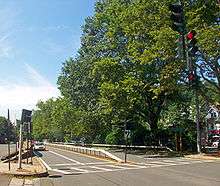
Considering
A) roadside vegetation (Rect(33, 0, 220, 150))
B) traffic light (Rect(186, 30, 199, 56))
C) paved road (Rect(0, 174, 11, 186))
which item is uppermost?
roadside vegetation (Rect(33, 0, 220, 150))

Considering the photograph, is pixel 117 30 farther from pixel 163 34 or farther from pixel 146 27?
pixel 163 34

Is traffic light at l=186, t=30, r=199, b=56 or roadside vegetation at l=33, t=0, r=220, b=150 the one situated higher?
roadside vegetation at l=33, t=0, r=220, b=150

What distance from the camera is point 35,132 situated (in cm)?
16050

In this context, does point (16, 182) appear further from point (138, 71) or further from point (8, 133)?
point (138, 71)

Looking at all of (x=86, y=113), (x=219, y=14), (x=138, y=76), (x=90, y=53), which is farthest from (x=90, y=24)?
(x=219, y=14)

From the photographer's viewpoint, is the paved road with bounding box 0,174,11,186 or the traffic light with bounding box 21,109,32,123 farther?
the traffic light with bounding box 21,109,32,123

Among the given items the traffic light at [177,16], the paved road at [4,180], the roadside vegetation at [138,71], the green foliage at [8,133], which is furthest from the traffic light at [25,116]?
the roadside vegetation at [138,71]

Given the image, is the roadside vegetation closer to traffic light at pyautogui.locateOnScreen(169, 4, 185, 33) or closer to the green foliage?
the green foliage

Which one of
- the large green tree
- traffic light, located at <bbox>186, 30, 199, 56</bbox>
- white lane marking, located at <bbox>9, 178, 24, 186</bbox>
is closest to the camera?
traffic light, located at <bbox>186, 30, 199, 56</bbox>

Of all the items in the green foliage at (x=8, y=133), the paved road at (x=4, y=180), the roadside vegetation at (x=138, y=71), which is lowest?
the paved road at (x=4, y=180)

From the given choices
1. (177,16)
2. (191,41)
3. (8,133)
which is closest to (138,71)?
(8,133)

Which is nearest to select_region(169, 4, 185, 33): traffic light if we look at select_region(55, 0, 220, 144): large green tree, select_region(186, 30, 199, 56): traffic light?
select_region(186, 30, 199, 56): traffic light

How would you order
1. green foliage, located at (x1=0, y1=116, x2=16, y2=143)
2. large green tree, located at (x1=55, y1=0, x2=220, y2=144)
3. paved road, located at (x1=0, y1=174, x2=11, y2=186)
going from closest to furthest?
paved road, located at (x1=0, y1=174, x2=11, y2=186) < green foliage, located at (x1=0, y1=116, x2=16, y2=143) < large green tree, located at (x1=55, y1=0, x2=220, y2=144)

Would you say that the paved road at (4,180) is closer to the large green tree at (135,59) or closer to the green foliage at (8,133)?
the green foliage at (8,133)
